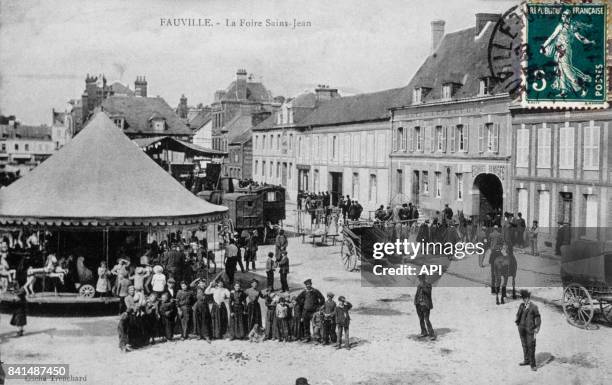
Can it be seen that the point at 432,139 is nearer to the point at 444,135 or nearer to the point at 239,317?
the point at 444,135

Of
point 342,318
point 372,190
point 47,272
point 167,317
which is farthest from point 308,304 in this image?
point 372,190

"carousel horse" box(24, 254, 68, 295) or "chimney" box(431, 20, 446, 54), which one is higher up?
"chimney" box(431, 20, 446, 54)

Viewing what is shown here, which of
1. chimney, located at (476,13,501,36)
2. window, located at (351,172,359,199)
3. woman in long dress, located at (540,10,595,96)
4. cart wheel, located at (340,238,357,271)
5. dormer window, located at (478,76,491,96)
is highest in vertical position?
chimney, located at (476,13,501,36)

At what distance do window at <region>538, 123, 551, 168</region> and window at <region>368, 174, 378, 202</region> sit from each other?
1427 cm

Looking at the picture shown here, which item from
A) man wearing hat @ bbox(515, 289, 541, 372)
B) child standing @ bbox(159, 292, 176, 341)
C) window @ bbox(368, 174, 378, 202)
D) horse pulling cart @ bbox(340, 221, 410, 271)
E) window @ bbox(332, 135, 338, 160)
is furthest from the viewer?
window @ bbox(332, 135, 338, 160)

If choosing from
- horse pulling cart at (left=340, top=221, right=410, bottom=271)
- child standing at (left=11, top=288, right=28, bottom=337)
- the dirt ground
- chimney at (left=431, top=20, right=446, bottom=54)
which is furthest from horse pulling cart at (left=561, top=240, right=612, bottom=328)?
chimney at (left=431, top=20, right=446, bottom=54)

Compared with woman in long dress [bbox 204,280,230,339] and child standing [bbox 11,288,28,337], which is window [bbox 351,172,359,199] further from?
child standing [bbox 11,288,28,337]

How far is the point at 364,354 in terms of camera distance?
470 inches

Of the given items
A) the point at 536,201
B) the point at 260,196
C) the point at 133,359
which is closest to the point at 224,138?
the point at 260,196

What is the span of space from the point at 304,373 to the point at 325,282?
271 inches

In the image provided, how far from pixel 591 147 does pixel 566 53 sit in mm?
6543

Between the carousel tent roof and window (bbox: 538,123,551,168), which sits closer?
the carousel tent roof

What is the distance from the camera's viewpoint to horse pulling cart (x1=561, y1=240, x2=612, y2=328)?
1252 cm

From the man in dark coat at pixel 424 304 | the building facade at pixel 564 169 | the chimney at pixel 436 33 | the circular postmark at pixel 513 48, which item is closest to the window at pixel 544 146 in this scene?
the building facade at pixel 564 169
